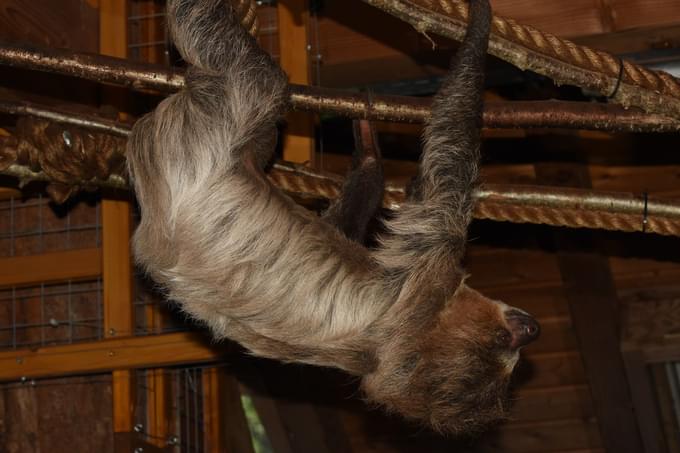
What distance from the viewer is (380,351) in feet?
15.1

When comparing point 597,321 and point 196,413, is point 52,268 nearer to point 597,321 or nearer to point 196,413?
point 196,413

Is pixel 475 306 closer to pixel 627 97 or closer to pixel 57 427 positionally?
pixel 627 97

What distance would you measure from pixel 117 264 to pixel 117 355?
1.75ft

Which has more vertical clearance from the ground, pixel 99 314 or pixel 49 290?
pixel 49 290

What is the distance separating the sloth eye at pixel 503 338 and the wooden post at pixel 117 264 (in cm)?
210

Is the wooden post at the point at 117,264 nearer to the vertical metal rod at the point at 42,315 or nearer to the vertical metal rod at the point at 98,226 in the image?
the vertical metal rod at the point at 98,226

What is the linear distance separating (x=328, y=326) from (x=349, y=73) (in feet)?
8.17

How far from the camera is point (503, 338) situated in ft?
15.9

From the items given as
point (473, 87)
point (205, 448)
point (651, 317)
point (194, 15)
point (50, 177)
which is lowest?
point (205, 448)

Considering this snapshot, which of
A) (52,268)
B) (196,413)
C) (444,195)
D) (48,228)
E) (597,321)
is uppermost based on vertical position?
(444,195)

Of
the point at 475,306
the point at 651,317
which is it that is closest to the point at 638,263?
the point at 651,317

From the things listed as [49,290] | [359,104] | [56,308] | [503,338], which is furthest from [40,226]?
[503,338]

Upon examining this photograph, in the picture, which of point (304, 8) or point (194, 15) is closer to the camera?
point (194, 15)

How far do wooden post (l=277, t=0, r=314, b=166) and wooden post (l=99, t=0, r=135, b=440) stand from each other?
37.7 inches
